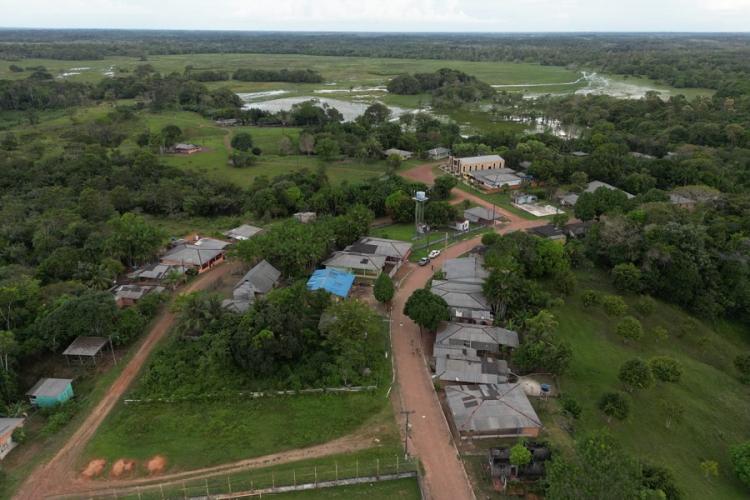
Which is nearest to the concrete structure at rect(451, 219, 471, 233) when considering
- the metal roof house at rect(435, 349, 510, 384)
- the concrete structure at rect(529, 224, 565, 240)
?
the concrete structure at rect(529, 224, 565, 240)

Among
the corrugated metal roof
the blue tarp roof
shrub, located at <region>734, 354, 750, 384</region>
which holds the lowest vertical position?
shrub, located at <region>734, 354, 750, 384</region>

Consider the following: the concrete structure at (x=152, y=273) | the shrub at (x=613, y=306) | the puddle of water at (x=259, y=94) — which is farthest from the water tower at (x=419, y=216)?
the puddle of water at (x=259, y=94)

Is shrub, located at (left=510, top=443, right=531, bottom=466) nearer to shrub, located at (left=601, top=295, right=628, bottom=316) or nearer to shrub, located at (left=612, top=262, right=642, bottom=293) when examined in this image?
shrub, located at (left=601, top=295, right=628, bottom=316)

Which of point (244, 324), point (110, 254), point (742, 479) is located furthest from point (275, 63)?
point (742, 479)

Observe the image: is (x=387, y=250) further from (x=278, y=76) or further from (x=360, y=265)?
(x=278, y=76)

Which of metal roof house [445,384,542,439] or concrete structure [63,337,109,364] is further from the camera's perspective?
concrete structure [63,337,109,364]

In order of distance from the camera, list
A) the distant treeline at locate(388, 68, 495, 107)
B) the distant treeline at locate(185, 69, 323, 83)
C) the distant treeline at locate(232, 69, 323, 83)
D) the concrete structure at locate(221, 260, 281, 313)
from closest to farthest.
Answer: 1. the concrete structure at locate(221, 260, 281, 313)
2. the distant treeline at locate(388, 68, 495, 107)
3. the distant treeline at locate(185, 69, 323, 83)
4. the distant treeline at locate(232, 69, 323, 83)

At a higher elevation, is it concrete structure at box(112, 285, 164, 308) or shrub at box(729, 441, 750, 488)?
concrete structure at box(112, 285, 164, 308)

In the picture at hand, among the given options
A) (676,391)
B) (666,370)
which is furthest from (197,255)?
(676,391)
